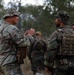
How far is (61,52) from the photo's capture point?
6.21 metres

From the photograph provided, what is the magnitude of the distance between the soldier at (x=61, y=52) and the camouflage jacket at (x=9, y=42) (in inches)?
25.1

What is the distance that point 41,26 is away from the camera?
96.4 feet

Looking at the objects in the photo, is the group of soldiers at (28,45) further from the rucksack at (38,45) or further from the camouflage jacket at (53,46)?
the rucksack at (38,45)

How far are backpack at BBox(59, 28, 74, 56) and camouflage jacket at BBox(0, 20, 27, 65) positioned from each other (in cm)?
79

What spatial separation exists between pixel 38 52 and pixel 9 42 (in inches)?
141

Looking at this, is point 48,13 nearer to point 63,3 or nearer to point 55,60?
A: point 63,3

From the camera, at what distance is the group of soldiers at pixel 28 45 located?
5758 mm

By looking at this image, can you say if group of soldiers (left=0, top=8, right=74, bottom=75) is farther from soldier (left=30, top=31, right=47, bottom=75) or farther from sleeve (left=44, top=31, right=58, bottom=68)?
soldier (left=30, top=31, right=47, bottom=75)

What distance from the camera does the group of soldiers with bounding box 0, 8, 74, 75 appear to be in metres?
5.76

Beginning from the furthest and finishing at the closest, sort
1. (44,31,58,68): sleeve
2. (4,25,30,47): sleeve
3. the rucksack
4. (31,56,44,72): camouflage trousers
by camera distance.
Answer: (31,56,44,72): camouflage trousers < the rucksack < (44,31,58,68): sleeve < (4,25,30,47): sleeve

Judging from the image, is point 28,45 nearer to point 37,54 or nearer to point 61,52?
point 61,52

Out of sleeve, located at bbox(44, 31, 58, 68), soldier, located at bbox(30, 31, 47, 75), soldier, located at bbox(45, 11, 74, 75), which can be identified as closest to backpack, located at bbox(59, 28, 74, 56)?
soldier, located at bbox(45, 11, 74, 75)

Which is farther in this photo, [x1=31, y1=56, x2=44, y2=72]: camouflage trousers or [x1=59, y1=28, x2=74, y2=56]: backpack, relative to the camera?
[x1=31, y1=56, x2=44, y2=72]: camouflage trousers

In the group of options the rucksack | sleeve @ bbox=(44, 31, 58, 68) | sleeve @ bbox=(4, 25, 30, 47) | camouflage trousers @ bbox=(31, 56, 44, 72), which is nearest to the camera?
sleeve @ bbox=(4, 25, 30, 47)
